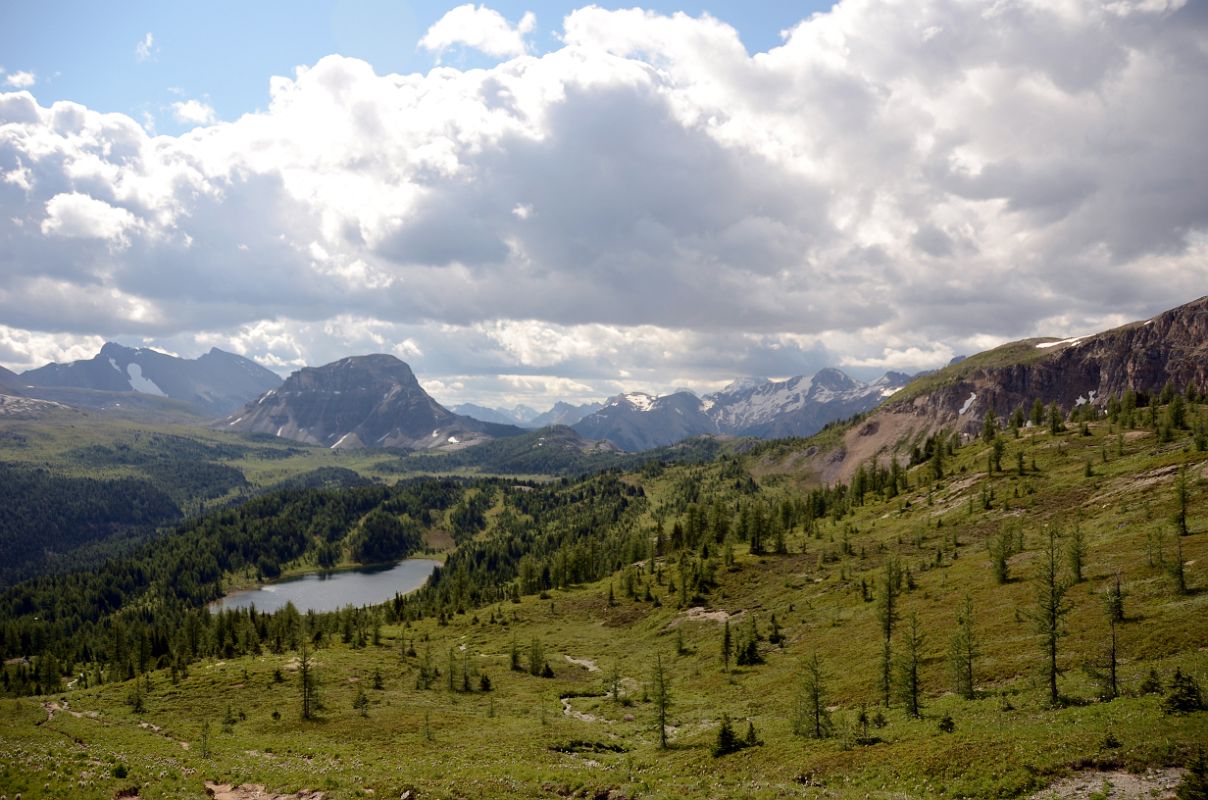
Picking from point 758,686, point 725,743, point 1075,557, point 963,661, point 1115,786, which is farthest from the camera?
point 758,686

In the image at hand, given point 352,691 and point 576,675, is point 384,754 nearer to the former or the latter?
point 352,691

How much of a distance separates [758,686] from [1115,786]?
51202mm

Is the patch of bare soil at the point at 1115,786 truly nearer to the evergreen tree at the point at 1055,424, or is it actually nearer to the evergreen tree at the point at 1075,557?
the evergreen tree at the point at 1075,557

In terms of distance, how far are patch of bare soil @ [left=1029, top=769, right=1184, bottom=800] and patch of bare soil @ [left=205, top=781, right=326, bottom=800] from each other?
139 ft

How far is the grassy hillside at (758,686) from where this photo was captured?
3753cm

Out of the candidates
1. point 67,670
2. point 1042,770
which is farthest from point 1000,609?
point 67,670

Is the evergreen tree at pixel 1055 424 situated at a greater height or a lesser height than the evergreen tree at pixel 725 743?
greater

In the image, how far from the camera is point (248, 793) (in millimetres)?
41094

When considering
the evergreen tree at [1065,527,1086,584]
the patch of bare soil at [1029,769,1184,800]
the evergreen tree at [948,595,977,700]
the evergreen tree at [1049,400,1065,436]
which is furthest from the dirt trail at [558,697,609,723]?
the evergreen tree at [1049,400,1065,436]

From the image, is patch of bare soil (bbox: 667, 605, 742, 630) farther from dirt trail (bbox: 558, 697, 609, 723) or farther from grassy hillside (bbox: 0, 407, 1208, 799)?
dirt trail (bbox: 558, 697, 609, 723)

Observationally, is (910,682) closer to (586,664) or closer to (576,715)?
(576,715)

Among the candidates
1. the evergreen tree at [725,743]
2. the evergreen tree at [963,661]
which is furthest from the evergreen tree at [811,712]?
the evergreen tree at [963,661]

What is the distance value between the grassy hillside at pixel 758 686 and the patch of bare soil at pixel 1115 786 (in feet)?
3.27

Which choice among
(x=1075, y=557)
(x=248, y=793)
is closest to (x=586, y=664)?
(x=248, y=793)
